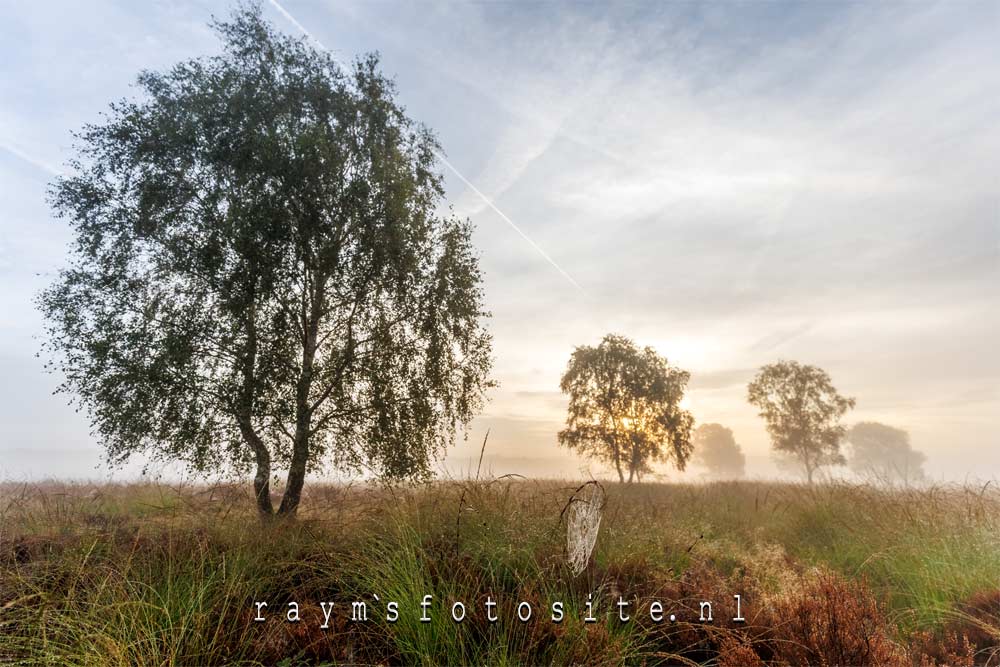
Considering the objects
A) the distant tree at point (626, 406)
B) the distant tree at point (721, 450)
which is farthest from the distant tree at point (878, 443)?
the distant tree at point (626, 406)

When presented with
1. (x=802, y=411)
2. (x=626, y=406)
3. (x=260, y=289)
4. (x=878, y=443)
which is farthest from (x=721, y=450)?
(x=260, y=289)

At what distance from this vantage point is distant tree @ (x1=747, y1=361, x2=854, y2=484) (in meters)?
45.0

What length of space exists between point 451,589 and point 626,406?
108 feet

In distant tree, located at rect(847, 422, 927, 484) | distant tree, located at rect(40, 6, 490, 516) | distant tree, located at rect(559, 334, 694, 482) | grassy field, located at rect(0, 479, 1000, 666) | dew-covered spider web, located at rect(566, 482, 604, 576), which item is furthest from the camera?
distant tree, located at rect(847, 422, 927, 484)

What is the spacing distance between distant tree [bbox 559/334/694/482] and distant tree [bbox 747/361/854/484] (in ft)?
44.1

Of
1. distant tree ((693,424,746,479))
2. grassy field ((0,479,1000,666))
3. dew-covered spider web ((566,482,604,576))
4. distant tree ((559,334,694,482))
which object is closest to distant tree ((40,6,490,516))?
grassy field ((0,479,1000,666))

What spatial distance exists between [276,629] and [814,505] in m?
12.1

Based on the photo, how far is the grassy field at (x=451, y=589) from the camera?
4680mm

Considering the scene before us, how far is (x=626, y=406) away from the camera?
36.7 metres

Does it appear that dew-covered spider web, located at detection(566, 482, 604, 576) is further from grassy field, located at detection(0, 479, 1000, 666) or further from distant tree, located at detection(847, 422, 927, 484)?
distant tree, located at detection(847, 422, 927, 484)

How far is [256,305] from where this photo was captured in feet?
43.9

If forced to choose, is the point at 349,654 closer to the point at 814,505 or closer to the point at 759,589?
the point at 759,589

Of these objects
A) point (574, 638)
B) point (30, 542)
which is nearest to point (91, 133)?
point (30, 542)

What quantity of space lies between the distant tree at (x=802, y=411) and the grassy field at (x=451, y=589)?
39719 millimetres
